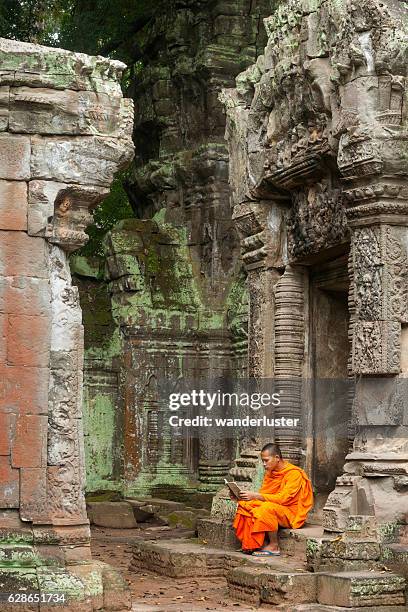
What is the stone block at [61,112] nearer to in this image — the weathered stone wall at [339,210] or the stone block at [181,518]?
the weathered stone wall at [339,210]

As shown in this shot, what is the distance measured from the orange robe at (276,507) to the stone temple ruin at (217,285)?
0.60ft

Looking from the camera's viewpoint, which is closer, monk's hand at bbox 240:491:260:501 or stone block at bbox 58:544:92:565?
stone block at bbox 58:544:92:565

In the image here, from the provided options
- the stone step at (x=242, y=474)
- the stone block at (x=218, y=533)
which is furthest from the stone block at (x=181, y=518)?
the stone block at (x=218, y=533)

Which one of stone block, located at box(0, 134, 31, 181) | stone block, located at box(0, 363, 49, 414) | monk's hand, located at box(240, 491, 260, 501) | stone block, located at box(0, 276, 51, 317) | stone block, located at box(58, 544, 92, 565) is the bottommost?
stone block, located at box(58, 544, 92, 565)

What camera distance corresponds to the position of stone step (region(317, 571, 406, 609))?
9773mm

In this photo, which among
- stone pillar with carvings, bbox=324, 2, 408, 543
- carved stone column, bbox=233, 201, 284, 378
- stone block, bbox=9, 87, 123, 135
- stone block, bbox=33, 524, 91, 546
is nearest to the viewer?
stone block, bbox=33, 524, 91, 546

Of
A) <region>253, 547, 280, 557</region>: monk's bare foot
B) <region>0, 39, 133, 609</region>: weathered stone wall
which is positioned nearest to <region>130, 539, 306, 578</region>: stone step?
<region>253, 547, 280, 557</region>: monk's bare foot

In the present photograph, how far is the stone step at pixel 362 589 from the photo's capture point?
9773mm

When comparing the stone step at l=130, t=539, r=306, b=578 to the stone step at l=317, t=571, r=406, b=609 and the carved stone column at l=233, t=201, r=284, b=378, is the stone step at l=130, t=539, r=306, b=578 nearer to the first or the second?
the stone step at l=317, t=571, r=406, b=609

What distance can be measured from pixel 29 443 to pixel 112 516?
25.1 ft

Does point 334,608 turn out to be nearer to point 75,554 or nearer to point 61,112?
point 75,554

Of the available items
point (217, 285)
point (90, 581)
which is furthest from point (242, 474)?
point (217, 285)

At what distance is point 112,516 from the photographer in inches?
629

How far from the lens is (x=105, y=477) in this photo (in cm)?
1800
